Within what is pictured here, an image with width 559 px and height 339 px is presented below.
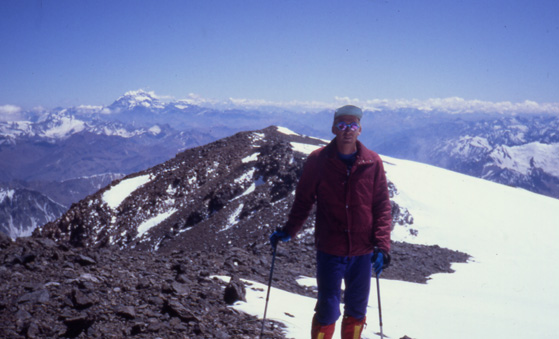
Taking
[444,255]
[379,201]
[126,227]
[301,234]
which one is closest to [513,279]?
[444,255]

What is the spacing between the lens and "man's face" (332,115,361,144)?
17.0 ft

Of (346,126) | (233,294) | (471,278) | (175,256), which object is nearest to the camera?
(346,126)

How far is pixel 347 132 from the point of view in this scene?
5.21m

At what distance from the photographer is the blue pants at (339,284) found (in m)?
5.13

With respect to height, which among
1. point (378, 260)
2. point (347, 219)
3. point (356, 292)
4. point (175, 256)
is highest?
point (347, 219)

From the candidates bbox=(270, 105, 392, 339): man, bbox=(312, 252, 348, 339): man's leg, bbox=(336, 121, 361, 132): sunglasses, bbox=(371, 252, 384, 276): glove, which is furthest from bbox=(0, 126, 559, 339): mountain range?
bbox=(336, 121, 361, 132): sunglasses

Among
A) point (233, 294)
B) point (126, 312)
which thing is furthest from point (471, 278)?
point (126, 312)

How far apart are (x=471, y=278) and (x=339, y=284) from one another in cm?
1393

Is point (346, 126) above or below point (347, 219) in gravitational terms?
above

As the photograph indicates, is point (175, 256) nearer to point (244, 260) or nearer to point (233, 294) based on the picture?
point (244, 260)

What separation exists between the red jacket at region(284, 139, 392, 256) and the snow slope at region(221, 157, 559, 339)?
2.62m

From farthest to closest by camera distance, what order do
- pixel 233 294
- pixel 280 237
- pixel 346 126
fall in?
pixel 233 294, pixel 280 237, pixel 346 126

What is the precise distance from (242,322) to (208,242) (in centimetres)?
1795

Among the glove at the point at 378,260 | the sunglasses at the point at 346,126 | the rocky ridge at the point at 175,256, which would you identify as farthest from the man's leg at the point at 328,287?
the sunglasses at the point at 346,126
